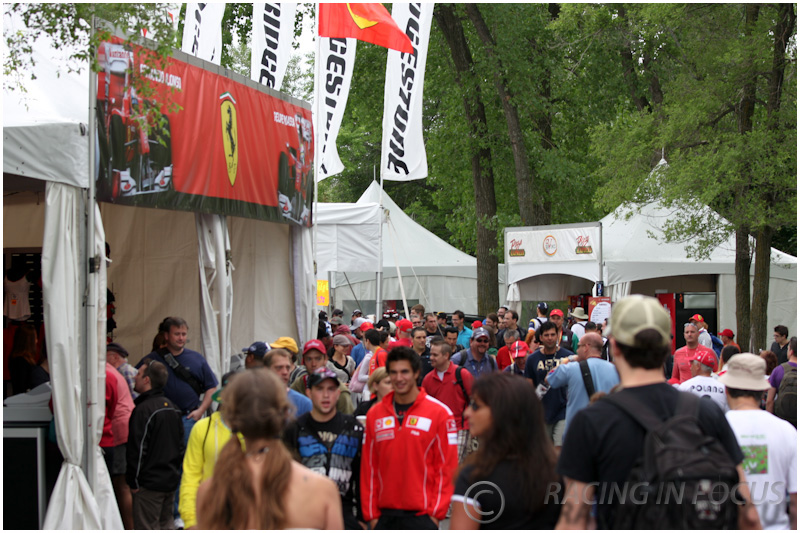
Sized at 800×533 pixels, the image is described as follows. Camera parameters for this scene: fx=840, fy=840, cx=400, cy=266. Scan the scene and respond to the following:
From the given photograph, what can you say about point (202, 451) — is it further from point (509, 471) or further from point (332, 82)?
point (332, 82)

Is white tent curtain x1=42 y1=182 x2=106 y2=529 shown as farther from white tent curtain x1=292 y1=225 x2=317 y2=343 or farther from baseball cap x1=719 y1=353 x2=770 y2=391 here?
white tent curtain x1=292 y1=225 x2=317 y2=343

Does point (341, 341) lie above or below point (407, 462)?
above

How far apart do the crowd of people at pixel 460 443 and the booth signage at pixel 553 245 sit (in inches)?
396

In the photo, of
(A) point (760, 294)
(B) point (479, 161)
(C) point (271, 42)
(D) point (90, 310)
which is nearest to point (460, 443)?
(D) point (90, 310)

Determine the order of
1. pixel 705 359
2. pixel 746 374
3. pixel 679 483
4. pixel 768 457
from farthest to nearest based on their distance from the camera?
pixel 705 359, pixel 746 374, pixel 768 457, pixel 679 483

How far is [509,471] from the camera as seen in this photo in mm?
3338

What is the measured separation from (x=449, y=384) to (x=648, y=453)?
5392mm

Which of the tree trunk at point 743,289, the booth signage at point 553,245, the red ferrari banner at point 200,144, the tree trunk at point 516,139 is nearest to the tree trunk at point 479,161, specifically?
the tree trunk at point 516,139

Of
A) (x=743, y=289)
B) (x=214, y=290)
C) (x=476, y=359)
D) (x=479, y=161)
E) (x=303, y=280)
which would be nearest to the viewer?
(x=476, y=359)

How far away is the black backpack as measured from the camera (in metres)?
2.71

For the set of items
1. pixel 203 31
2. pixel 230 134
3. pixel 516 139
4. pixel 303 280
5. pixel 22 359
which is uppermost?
pixel 203 31

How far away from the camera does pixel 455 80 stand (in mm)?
26172

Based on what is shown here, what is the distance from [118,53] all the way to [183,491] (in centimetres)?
428

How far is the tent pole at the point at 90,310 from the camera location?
6746 mm
